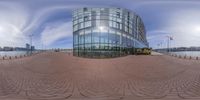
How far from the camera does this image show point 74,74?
5.83 meters

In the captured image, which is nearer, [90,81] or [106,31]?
[106,31]

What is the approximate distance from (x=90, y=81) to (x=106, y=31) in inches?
75.6

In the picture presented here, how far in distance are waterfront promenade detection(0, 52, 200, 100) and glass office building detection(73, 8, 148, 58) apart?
407mm

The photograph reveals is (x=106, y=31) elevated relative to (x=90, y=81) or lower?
elevated

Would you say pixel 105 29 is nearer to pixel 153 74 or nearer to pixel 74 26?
pixel 74 26

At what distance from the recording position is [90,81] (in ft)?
17.1

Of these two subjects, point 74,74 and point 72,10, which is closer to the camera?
point 72,10

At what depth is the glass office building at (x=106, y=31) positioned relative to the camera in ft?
11.6

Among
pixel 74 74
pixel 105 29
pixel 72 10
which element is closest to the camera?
pixel 105 29

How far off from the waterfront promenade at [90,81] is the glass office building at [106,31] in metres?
0.41

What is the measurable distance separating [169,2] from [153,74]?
234 centimetres

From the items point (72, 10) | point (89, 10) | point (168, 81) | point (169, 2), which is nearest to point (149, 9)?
point (169, 2)

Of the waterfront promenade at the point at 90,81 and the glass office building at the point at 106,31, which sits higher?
the glass office building at the point at 106,31

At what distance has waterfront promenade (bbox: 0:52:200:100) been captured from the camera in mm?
4342
